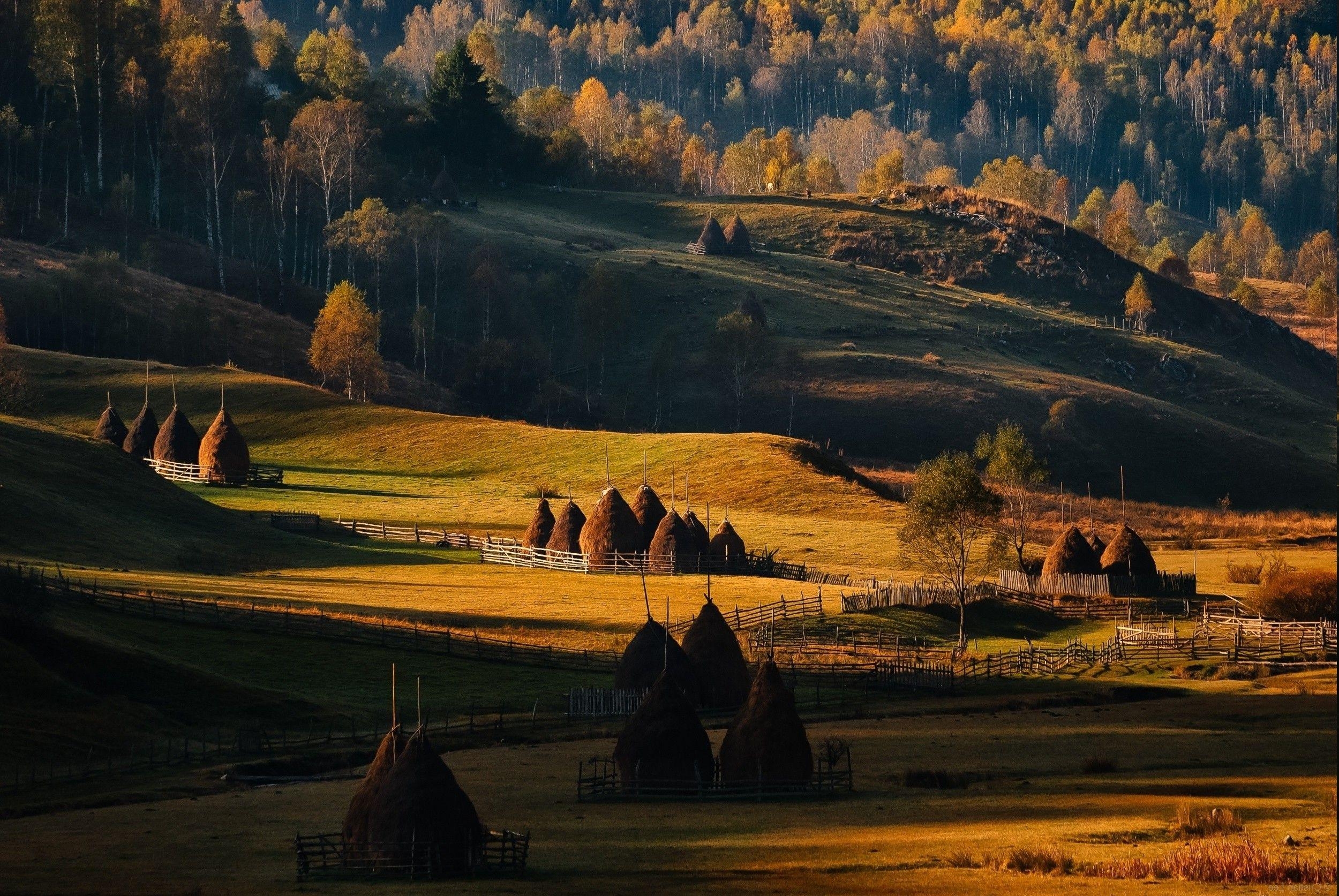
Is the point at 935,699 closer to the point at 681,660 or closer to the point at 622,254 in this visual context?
the point at 681,660

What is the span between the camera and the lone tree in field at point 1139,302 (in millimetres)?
194250

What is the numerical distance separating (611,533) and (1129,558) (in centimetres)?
2583

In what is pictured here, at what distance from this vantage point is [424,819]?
38.3 meters

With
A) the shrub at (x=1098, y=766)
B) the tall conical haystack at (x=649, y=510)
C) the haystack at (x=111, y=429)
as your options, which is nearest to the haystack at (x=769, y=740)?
the shrub at (x=1098, y=766)

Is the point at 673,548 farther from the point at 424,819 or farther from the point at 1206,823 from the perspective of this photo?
the point at 1206,823

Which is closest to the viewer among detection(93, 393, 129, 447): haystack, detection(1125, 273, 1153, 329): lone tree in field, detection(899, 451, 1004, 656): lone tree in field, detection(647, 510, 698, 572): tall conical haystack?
detection(899, 451, 1004, 656): lone tree in field

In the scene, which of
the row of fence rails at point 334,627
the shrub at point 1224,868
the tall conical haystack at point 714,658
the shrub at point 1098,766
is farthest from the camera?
the row of fence rails at point 334,627

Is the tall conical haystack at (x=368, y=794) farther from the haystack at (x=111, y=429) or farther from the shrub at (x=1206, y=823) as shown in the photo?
the haystack at (x=111, y=429)

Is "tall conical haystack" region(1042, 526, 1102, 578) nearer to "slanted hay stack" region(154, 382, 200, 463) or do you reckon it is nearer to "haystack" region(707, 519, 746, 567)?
"haystack" region(707, 519, 746, 567)

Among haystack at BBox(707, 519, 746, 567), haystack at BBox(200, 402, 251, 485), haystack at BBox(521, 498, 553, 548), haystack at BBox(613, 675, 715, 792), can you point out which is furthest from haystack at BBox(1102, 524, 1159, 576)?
haystack at BBox(200, 402, 251, 485)

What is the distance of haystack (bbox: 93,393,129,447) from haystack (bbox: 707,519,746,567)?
147 ft

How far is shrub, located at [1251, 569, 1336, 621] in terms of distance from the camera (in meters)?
79.1

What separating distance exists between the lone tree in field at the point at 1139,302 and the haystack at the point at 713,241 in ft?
142

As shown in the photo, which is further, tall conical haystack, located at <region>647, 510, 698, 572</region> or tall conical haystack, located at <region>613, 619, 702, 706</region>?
tall conical haystack, located at <region>647, 510, 698, 572</region>
